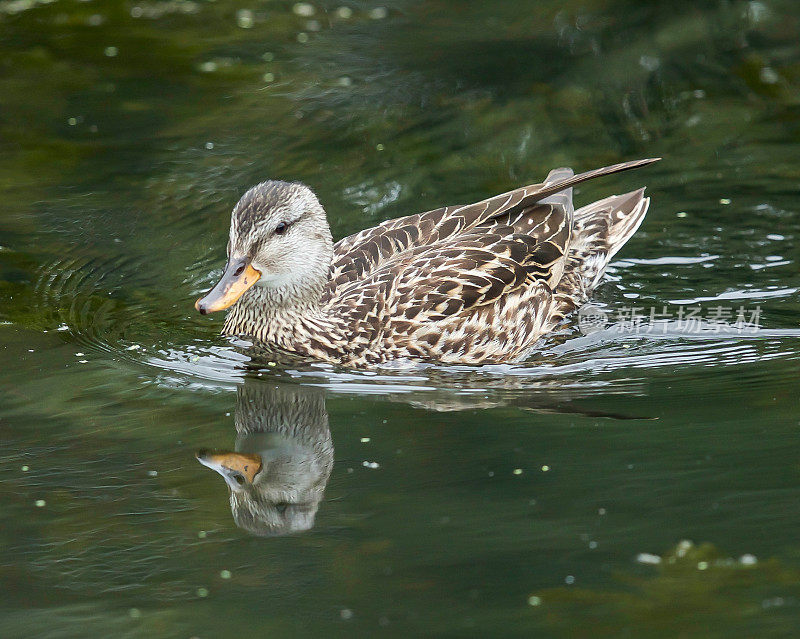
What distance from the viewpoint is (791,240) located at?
967 cm

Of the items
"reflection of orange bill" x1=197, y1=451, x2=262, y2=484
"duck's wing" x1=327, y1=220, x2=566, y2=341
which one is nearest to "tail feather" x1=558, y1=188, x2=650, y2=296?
"duck's wing" x1=327, y1=220, x2=566, y2=341

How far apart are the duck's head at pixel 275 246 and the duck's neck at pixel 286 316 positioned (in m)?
0.02

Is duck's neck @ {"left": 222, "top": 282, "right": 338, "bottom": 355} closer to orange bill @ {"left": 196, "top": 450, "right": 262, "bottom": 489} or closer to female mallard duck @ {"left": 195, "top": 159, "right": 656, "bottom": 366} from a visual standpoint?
female mallard duck @ {"left": 195, "top": 159, "right": 656, "bottom": 366}

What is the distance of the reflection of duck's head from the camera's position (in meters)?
6.21

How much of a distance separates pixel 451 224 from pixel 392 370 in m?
1.34

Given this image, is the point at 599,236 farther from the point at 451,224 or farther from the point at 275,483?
the point at 275,483

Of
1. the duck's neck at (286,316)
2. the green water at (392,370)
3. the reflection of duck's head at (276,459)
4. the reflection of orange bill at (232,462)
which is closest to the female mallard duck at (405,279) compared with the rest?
the duck's neck at (286,316)

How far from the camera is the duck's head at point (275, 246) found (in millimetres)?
7918

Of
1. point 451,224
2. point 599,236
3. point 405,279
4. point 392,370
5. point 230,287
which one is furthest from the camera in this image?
point 599,236

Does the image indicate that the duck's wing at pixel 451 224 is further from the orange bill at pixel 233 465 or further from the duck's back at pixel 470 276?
the orange bill at pixel 233 465

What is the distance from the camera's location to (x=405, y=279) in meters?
8.41

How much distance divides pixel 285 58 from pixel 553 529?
26.8 feet

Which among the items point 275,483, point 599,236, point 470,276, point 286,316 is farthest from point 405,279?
point 275,483

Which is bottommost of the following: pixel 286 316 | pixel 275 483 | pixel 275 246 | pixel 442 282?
pixel 275 483
